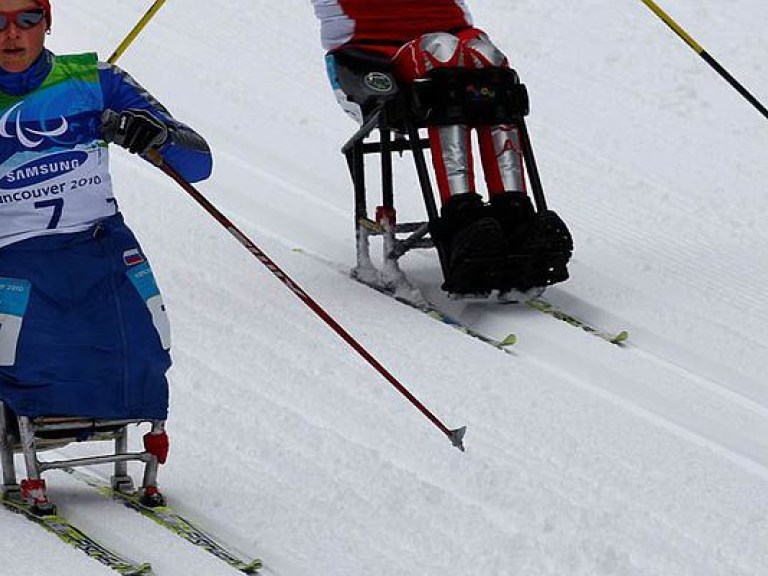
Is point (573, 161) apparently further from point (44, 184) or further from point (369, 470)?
point (44, 184)

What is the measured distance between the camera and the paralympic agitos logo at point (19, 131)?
4957 mm

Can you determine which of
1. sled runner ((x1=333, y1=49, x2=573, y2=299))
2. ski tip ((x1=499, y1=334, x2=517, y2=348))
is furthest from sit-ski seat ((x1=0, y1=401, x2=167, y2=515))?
sled runner ((x1=333, y1=49, x2=573, y2=299))

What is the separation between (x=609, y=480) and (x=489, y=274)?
1.62 metres

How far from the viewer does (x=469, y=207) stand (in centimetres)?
706

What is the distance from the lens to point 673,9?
39.6 ft

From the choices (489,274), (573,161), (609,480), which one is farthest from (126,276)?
(573,161)

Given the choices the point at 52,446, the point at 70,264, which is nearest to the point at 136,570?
the point at 52,446

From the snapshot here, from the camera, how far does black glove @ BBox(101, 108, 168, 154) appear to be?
4.95 m

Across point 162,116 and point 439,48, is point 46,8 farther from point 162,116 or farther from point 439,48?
point 439,48

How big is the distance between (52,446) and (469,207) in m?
2.37

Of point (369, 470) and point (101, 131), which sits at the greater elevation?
point (101, 131)

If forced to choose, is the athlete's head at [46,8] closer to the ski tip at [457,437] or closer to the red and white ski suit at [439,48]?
the ski tip at [457,437]

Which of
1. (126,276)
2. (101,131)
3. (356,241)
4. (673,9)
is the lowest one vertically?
(673,9)

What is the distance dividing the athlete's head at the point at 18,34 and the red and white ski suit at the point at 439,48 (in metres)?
2.47
